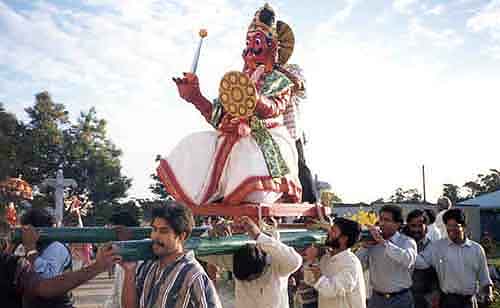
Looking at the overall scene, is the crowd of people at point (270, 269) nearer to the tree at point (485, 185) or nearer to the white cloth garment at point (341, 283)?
the white cloth garment at point (341, 283)

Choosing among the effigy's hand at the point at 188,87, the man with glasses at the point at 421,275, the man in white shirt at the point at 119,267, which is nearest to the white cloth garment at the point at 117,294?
the man in white shirt at the point at 119,267

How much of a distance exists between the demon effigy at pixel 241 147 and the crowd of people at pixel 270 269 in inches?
35.4

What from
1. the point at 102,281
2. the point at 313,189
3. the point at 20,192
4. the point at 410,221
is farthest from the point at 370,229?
the point at 102,281

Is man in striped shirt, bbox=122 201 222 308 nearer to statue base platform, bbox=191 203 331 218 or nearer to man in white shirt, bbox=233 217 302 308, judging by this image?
man in white shirt, bbox=233 217 302 308

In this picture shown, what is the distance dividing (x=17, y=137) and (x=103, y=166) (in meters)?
3.62

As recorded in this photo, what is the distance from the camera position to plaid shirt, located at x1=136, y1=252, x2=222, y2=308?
2.04m

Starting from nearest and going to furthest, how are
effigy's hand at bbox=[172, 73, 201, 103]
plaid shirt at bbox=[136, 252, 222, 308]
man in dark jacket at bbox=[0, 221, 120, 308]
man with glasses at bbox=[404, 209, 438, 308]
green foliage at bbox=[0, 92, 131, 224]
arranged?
plaid shirt at bbox=[136, 252, 222, 308], man in dark jacket at bbox=[0, 221, 120, 308], effigy's hand at bbox=[172, 73, 201, 103], man with glasses at bbox=[404, 209, 438, 308], green foliage at bbox=[0, 92, 131, 224]

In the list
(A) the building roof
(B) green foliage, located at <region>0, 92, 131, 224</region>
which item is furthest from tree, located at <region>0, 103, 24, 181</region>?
(A) the building roof

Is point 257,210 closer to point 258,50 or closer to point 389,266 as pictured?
point 389,266

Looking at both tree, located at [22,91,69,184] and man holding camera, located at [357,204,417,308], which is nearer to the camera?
man holding camera, located at [357,204,417,308]

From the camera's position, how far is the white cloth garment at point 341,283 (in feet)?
9.75

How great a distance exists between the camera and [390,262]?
3.89 m

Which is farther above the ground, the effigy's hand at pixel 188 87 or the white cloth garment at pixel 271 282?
the effigy's hand at pixel 188 87

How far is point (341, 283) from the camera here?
3004 millimetres
